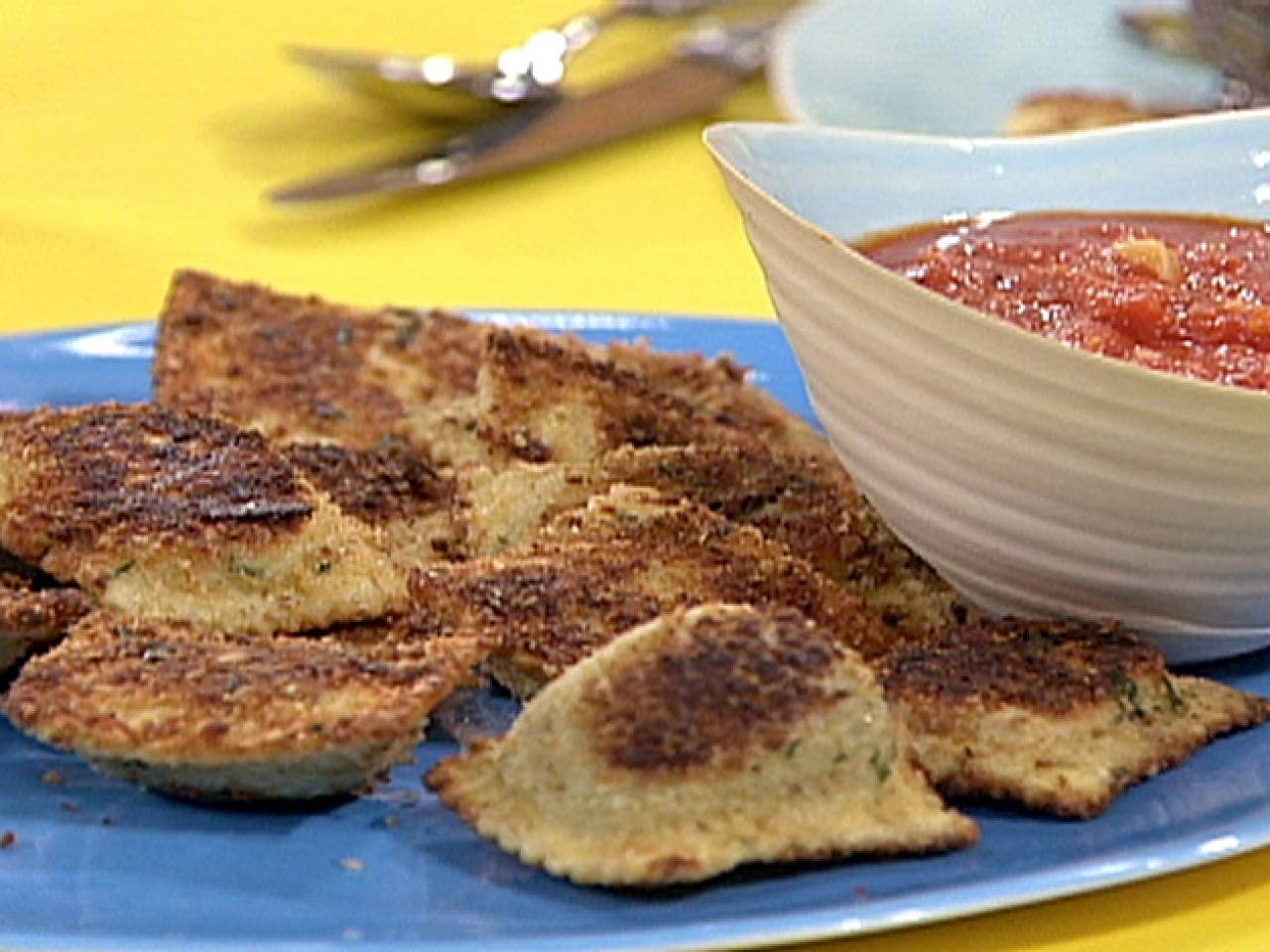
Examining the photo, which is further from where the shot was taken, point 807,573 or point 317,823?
point 807,573

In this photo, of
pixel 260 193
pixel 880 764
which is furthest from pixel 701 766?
pixel 260 193

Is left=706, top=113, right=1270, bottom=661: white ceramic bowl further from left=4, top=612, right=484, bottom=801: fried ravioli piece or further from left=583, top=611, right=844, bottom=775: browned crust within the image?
left=4, top=612, right=484, bottom=801: fried ravioli piece

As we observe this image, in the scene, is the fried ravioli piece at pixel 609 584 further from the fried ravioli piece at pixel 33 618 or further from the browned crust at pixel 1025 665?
the fried ravioli piece at pixel 33 618

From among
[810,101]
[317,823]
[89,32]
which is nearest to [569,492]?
[317,823]

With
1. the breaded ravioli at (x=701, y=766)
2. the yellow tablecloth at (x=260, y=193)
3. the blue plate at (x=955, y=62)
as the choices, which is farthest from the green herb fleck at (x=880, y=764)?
the blue plate at (x=955, y=62)

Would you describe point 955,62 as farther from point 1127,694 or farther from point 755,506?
point 1127,694

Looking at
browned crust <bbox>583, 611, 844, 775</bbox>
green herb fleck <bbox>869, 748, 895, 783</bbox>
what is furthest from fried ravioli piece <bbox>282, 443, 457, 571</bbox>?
green herb fleck <bbox>869, 748, 895, 783</bbox>

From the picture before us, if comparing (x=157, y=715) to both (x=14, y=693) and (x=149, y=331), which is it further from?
(x=149, y=331)
